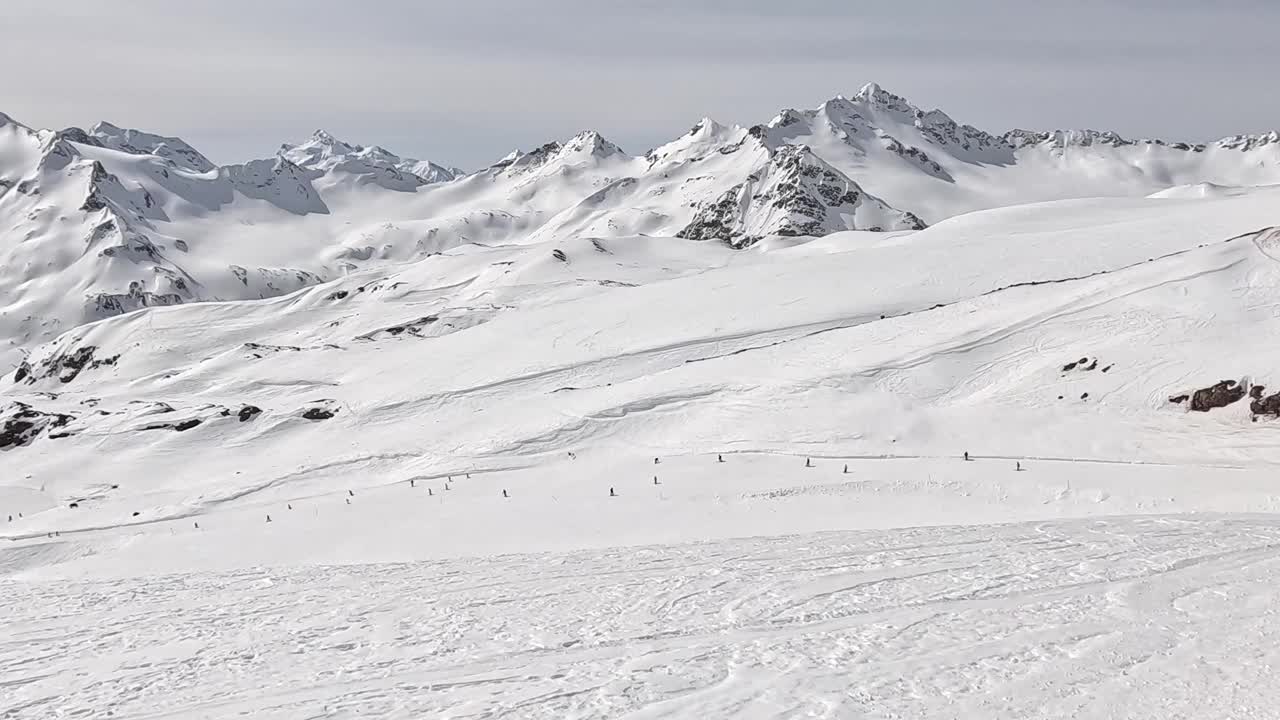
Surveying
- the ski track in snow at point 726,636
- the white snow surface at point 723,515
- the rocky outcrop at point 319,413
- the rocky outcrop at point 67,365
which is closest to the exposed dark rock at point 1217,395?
the white snow surface at point 723,515

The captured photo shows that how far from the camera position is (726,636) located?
13.4 meters

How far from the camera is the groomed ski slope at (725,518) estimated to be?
477 inches

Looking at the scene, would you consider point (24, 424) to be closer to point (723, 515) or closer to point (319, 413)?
point (319, 413)

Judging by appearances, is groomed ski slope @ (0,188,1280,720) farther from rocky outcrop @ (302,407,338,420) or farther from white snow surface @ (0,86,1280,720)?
rocky outcrop @ (302,407,338,420)

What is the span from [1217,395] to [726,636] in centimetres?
2065

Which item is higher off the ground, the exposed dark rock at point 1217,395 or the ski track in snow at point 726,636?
the exposed dark rock at point 1217,395

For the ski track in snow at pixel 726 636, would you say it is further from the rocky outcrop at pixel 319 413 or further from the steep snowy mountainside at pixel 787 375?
the rocky outcrop at pixel 319 413

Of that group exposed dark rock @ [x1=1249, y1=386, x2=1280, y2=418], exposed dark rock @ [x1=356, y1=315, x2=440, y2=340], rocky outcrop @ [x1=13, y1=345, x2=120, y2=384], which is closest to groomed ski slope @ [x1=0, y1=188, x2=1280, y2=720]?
exposed dark rock @ [x1=1249, y1=386, x2=1280, y2=418]

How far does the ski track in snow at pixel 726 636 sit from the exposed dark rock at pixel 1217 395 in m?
8.40

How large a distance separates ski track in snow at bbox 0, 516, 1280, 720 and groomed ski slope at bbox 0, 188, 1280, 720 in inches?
2.9

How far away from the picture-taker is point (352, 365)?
206ft

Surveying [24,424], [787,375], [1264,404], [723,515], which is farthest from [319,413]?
[1264,404]

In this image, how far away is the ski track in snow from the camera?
37.1 feet

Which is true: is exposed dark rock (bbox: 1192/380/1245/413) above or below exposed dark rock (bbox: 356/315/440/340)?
below
